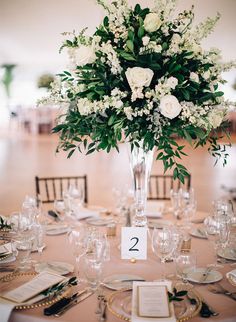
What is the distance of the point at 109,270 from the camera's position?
183cm

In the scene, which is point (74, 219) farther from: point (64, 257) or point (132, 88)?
point (132, 88)

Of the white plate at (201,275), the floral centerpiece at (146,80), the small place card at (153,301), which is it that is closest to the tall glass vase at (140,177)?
the floral centerpiece at (146,80)

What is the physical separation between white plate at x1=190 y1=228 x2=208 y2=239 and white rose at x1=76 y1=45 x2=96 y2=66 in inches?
47.2

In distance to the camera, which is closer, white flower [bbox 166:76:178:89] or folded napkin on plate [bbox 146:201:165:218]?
white flower [bbox 166:76:178:89]

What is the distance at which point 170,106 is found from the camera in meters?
1.69

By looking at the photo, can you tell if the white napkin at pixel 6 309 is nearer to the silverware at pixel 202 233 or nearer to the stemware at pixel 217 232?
the stemware at pixel 217 232

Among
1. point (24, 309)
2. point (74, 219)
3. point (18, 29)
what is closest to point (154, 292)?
point (24, 309)

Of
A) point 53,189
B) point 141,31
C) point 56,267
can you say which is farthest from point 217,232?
point 53,189

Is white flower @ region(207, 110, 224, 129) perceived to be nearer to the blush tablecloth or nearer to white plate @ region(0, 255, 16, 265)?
the blush tablecloth

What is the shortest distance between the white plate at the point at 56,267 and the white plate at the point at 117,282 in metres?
0.20

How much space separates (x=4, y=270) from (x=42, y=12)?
293 inches

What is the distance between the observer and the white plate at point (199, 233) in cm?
229

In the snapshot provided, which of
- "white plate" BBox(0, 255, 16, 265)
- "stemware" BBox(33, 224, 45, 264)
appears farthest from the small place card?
"white plate" BBox(0, 255, 16, 265)

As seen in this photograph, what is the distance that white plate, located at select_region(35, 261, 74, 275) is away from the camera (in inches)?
70.0
